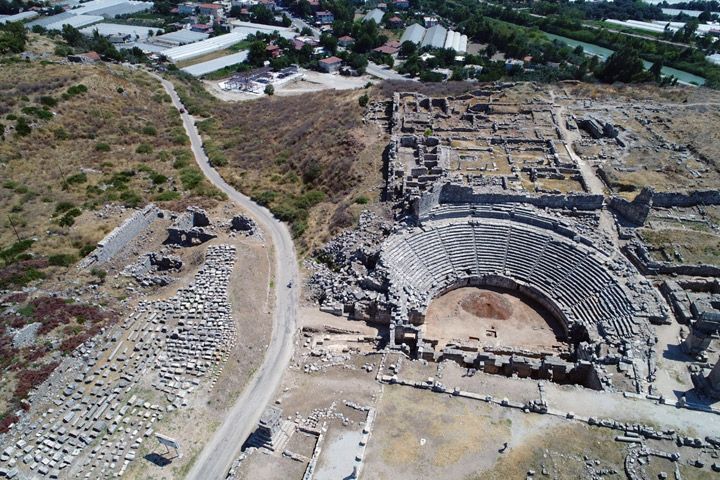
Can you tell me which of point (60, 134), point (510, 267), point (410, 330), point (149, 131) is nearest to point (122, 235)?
point (60, 134)

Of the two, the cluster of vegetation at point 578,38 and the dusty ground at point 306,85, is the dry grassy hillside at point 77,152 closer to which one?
the dusty ground at point 306,85

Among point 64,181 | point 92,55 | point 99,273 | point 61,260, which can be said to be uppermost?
point 92,55

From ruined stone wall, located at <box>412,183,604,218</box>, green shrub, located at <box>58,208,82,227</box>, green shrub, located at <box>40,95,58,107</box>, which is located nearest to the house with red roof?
green shrub, located at <box>40,95,58,107</box>

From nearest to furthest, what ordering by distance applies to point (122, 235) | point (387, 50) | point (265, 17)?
point (122, 235), point (387, 50), point (265, 17)

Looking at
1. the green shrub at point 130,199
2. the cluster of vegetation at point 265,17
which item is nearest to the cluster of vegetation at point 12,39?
the green shrub at point 130,199

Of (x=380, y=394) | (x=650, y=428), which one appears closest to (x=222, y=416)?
(x=380, y=394)

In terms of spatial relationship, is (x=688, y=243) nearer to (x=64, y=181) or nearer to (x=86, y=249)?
(x=86, y=249)

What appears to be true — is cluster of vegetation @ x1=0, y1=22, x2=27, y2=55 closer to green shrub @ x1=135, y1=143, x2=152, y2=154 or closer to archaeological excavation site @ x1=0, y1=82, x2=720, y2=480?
green shrub @ x1=135, y1=143, x2=152, y2=154
